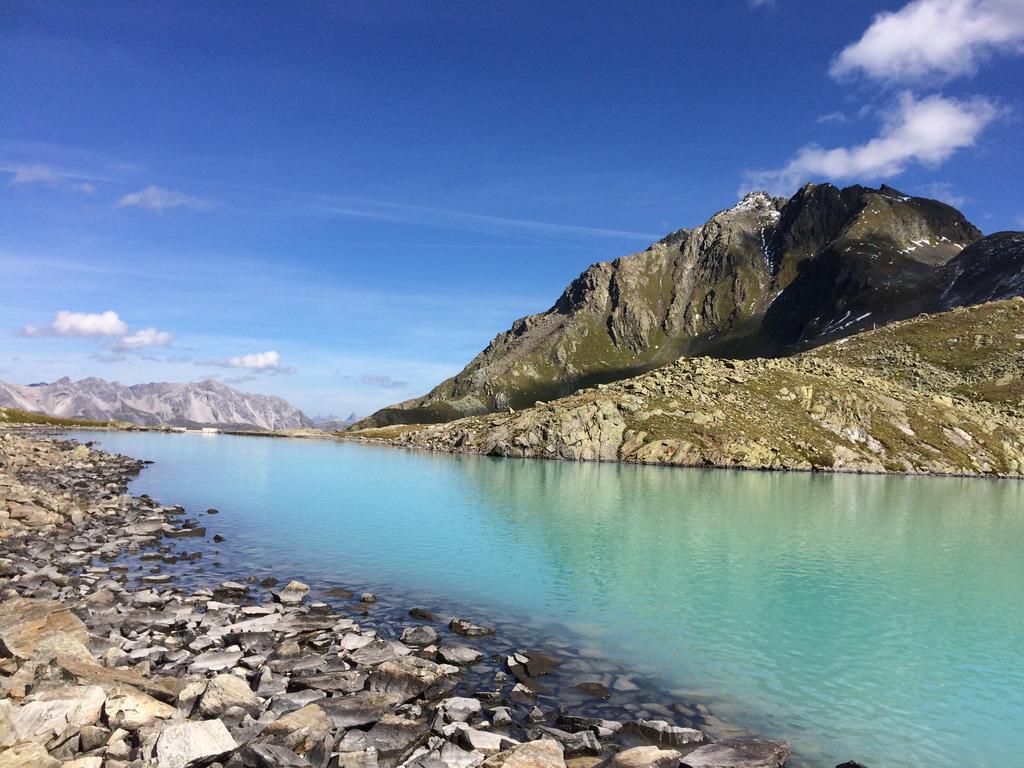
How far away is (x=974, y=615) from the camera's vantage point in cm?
3083

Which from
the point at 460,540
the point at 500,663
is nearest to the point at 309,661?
the point at 500,663

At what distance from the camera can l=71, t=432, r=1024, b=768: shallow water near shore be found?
19984mm

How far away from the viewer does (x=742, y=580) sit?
117 ft

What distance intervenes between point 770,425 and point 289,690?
132m

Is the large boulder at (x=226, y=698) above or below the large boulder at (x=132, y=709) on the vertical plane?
below

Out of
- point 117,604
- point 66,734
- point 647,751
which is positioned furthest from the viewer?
point 117,604

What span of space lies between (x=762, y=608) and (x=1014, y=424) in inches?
6244

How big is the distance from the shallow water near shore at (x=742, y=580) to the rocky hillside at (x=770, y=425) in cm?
5034

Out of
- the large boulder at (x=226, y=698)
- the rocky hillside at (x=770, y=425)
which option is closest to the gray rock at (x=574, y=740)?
the large boulder at (x=226, y=698)

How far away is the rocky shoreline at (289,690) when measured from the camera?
45.3ft

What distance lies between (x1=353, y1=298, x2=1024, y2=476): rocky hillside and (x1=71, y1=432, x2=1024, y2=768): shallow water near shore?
165 ft

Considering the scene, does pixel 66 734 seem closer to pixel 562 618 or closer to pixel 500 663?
pixel 500 663

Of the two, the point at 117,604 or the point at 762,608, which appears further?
the point at 762,608

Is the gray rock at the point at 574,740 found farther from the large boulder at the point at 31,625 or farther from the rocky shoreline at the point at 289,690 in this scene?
the large boulder at the point at 31,625
